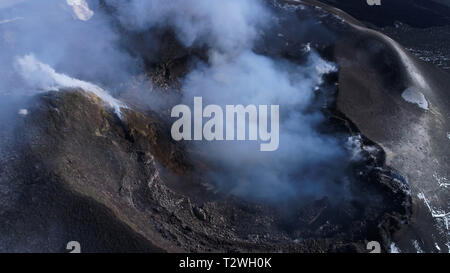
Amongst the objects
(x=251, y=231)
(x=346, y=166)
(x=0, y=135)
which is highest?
(x=0, y=135)

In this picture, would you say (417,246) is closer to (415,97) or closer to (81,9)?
(415,97)

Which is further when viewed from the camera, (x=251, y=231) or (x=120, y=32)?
(x=120, y=32)

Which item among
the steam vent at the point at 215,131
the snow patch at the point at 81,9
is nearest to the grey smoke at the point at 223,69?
the steam vent at the point at 215,131

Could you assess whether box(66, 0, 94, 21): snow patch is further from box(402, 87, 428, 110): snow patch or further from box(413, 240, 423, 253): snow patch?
box(413, 240, 423, 253): snow patch

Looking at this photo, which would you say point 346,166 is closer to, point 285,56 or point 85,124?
point 285,56

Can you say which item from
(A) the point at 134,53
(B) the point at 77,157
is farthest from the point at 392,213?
(A) the point at 134,53

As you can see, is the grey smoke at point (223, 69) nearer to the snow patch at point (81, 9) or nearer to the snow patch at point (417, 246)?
the snow patch at point (81, 9)
